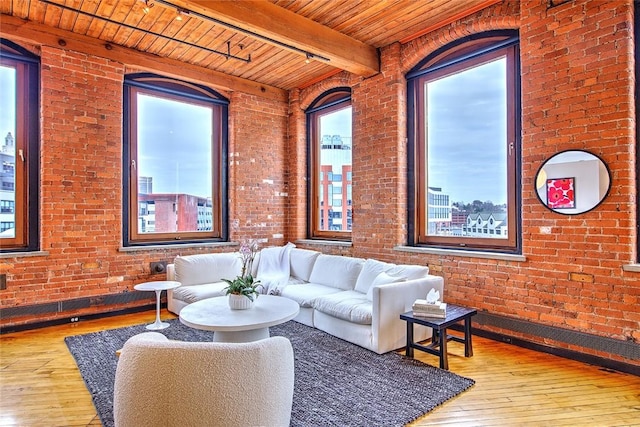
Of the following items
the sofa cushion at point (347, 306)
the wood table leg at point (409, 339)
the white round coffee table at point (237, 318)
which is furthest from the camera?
the sofa cushion at point (347, 306)

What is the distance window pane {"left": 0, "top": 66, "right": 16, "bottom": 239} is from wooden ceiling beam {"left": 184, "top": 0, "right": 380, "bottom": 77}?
8.37 feet

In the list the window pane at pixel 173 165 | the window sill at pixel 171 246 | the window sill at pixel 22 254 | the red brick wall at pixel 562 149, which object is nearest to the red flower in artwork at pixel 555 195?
the red brick wall at pixel 562 149

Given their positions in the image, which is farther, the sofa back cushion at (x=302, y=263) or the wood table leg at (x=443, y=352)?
the sofa back cushion at (x=302, y=263)

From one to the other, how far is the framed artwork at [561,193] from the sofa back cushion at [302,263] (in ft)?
9.13

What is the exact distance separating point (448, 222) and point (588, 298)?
163cm

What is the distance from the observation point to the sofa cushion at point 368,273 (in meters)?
4.01

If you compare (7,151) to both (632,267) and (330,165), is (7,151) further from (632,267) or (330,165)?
(632,267)

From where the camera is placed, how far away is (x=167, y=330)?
4.07 m

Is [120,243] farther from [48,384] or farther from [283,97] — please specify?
[283,97]

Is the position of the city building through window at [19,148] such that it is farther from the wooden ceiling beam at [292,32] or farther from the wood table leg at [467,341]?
the wood table leg at [467,341]

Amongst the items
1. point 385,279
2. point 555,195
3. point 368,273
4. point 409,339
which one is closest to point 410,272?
point 385,279

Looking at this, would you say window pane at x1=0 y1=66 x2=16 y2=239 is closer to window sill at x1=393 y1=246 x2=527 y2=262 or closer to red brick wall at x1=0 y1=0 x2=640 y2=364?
red brick wall at x1=0 y1=0 x2=640 y2=364

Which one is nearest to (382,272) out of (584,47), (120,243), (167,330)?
(167,330)

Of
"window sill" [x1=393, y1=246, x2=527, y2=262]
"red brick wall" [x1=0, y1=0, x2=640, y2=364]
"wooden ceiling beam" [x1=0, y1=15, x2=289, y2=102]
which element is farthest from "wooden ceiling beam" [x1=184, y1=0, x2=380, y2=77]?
"window sill" [x1=393, y1=246, x2=527, y2=262]
